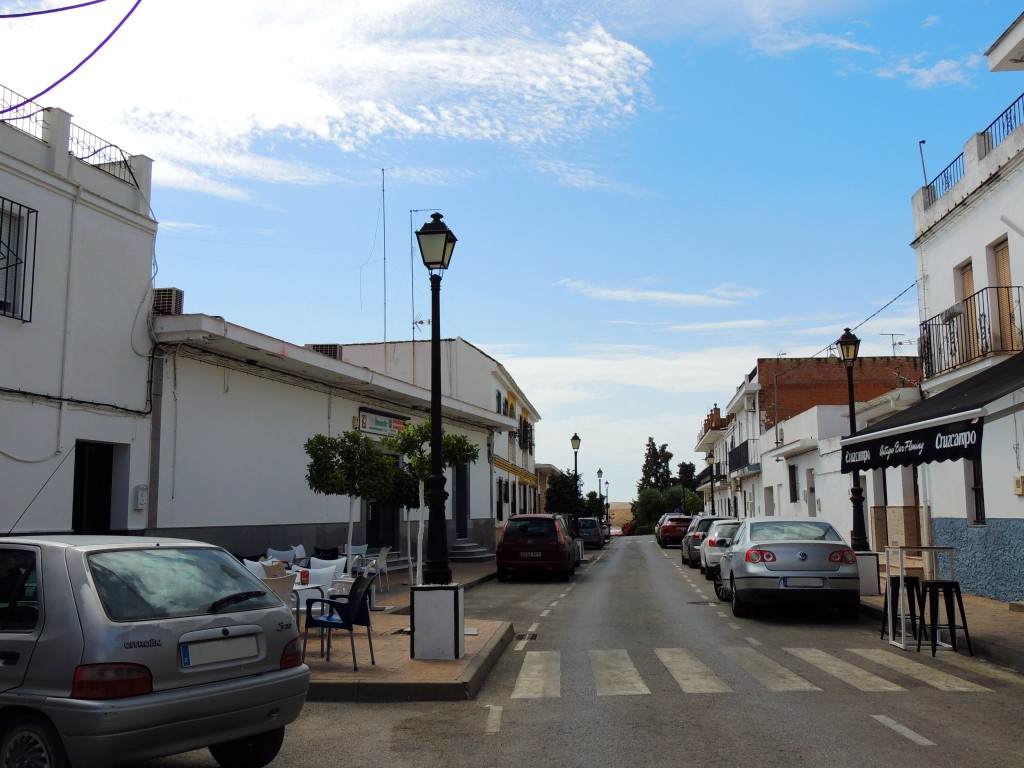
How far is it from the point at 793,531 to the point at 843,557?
1.02 m

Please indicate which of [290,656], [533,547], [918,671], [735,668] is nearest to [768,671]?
[735,668]

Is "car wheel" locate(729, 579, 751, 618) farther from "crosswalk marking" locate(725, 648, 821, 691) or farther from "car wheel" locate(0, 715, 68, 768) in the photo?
"car wheel" locate(0, 715, 68, 768)

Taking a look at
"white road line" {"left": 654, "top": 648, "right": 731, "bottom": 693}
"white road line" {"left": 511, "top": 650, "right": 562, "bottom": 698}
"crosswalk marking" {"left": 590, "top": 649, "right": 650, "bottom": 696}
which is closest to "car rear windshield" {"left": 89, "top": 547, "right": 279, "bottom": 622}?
"white road line" {"left": 511, "top": 650, "right": 562, "bottom": 698}

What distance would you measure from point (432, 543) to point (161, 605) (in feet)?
16.5

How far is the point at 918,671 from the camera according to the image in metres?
9.08

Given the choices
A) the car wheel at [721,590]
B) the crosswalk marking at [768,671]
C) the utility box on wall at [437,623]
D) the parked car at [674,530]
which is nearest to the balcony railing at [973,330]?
the car wheel at [721,590]

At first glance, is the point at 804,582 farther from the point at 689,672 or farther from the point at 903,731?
the point at 903,731

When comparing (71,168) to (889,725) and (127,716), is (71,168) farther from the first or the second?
(889,725)

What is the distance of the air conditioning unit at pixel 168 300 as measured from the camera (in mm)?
15570

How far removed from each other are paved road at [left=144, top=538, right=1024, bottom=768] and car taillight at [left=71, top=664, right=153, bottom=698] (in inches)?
58.9

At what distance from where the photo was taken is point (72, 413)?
43.4 ft

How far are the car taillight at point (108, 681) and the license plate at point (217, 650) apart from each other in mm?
301

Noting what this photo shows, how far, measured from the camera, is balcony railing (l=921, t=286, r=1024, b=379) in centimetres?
1518

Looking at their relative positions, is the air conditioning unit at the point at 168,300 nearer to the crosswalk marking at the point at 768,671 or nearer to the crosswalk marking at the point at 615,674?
the crosswalk marking at the point at 615,674
